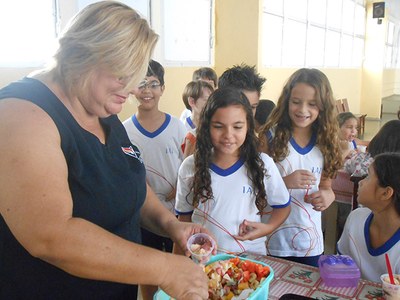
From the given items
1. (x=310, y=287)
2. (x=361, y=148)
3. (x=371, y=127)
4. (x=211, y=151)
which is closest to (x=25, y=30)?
(x=211, y=151)

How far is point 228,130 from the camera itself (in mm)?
1618

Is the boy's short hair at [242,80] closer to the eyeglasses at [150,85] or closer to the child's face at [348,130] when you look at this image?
the eyeglasses at [150,85]

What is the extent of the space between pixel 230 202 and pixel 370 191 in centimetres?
58

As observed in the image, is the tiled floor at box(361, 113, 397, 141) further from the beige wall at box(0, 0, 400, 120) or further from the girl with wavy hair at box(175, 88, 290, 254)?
the girl with wavy hair at box(175, 88, 290, 254)

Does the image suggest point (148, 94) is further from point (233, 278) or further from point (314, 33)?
point (314, 33)

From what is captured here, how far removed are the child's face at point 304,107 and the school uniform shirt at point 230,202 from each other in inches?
12.4

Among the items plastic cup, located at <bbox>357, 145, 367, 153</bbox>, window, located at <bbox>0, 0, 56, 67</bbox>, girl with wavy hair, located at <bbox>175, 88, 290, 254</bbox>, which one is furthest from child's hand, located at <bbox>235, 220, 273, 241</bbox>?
plastic cup, located at <bbox>357, 145, 367, 153</bbox>

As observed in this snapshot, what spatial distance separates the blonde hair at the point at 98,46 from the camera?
87 centimetres

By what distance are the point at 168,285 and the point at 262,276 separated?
1.25ft

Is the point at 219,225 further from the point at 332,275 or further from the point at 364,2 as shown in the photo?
the point at 364,2

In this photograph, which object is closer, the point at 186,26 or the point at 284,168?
the point at 284,168

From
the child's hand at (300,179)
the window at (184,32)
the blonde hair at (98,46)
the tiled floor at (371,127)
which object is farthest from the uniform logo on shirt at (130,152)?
the tiled floor at (371,127)

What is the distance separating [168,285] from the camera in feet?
2.71

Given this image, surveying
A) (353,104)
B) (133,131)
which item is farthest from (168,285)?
(353,104)
